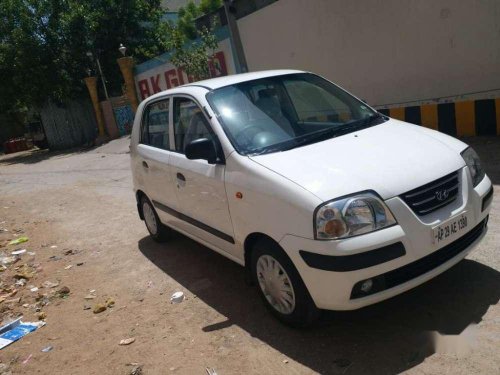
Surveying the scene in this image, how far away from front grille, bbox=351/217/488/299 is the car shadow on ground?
40cm

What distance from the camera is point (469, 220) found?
3.26 m

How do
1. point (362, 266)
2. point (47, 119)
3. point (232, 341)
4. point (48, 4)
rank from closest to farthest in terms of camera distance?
point (362, 266) → point (232, 341) → point (48, 4) → point (47, 119)

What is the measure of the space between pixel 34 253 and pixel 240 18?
8271 mm

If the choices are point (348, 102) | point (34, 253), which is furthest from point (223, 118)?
point (34, 253)

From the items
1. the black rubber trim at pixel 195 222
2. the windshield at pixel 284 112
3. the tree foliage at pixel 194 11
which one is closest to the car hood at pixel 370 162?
the windshield at pixel 284 112

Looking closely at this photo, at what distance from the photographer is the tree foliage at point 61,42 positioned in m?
22.6

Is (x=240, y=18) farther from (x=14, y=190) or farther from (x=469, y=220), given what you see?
(x=469, y=220)

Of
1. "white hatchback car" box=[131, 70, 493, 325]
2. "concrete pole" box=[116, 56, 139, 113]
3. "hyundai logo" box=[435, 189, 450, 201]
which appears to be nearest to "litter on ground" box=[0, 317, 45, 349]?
"white hatchback car" box=[131, 70, 493, 325]

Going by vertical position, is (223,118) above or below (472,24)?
below

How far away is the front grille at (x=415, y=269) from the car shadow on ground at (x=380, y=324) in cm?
40

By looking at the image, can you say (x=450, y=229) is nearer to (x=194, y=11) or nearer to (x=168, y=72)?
(x=168, y=72)

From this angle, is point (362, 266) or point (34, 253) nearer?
point (362, 266)

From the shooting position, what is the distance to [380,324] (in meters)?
3.37

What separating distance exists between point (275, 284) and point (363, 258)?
2.55ft
